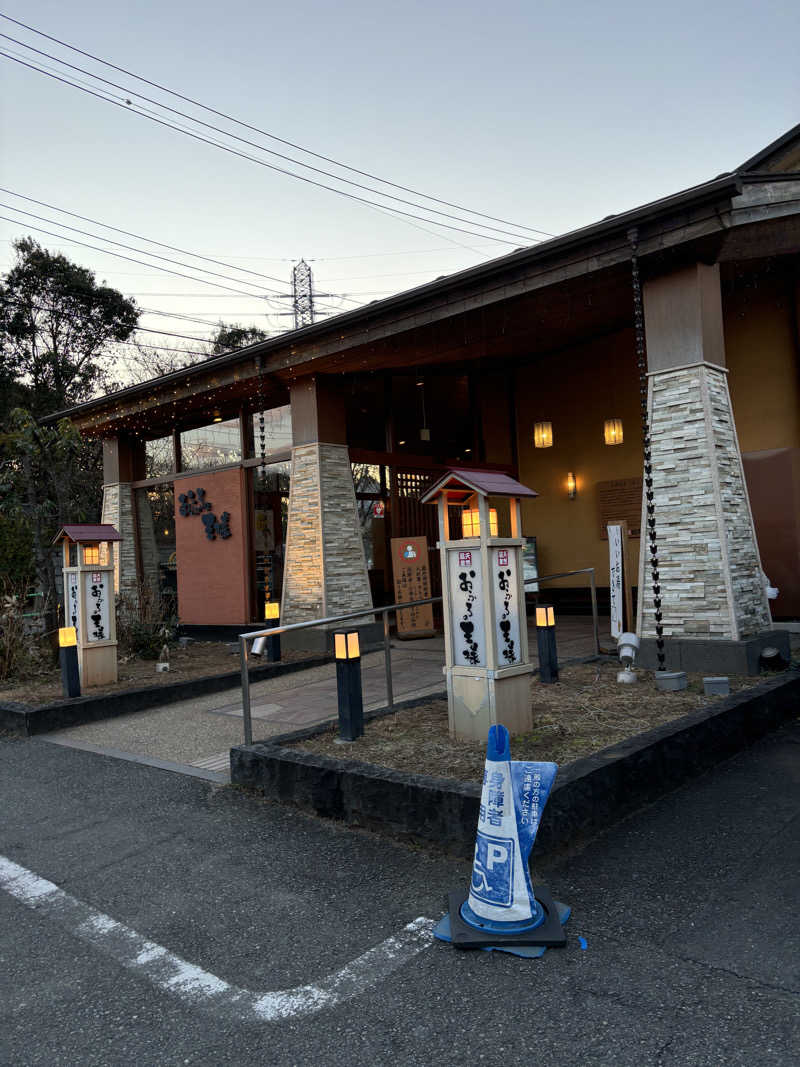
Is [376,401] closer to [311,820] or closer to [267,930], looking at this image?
[311,820]

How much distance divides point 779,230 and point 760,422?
11.2ft

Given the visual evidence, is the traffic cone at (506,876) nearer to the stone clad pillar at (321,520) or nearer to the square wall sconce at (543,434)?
the stone clad pillar at (321,520)

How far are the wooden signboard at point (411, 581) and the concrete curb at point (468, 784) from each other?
6249mm

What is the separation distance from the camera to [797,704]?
6199mm

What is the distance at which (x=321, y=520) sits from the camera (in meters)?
10.6

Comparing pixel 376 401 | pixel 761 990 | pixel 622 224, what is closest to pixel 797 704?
pixel 761 990

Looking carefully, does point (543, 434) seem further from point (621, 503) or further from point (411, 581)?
point (411, 581)

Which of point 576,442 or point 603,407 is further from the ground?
point 603,407

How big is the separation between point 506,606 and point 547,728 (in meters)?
0.95

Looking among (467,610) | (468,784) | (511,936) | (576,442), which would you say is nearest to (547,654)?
(467,610)

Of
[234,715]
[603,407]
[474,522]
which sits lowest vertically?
[234,715]

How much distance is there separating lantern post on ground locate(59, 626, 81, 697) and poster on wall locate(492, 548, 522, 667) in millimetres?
4844

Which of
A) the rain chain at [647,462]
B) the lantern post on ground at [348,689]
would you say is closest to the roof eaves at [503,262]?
the rain chain at [647,462]

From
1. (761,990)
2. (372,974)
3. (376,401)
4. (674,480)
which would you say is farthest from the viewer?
(376,401)
